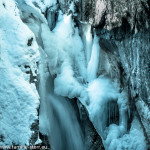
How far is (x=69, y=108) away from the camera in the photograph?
6625 mm

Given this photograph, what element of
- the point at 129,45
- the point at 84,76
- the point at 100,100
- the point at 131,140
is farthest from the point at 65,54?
the point at 131,140

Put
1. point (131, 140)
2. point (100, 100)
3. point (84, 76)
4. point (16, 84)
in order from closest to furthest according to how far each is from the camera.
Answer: point (16, 84), point (131, 140), point (100, 100), point (84, 76)

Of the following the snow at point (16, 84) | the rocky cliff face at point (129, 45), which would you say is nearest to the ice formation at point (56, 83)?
the snow at point (16, 84)

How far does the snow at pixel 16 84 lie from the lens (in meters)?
3.82

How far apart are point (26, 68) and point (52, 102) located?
213cm

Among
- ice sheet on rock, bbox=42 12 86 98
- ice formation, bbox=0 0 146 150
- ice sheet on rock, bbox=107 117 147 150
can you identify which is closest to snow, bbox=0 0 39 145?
ice formation, bbox=0 0 146 150

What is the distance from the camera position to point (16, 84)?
4.25 metres

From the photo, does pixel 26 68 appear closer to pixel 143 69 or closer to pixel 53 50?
pixel 143 69

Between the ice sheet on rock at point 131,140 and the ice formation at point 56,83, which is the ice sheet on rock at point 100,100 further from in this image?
the ice sheet on rock at point 131,140

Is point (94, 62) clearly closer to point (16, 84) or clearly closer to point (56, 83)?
point (56, 83)

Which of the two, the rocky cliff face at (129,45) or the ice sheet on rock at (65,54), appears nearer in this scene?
the rocky cliff face at (129,45)

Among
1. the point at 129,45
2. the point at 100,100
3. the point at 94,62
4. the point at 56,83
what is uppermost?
the point at 129,45

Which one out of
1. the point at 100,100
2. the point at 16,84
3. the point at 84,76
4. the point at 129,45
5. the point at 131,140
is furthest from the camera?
the point at 84,76

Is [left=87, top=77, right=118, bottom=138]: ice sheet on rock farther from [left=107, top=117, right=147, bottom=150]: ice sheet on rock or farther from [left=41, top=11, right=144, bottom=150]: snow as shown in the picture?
[left=107, top=117, right=147, bottom=150]: ice sheet on rock
